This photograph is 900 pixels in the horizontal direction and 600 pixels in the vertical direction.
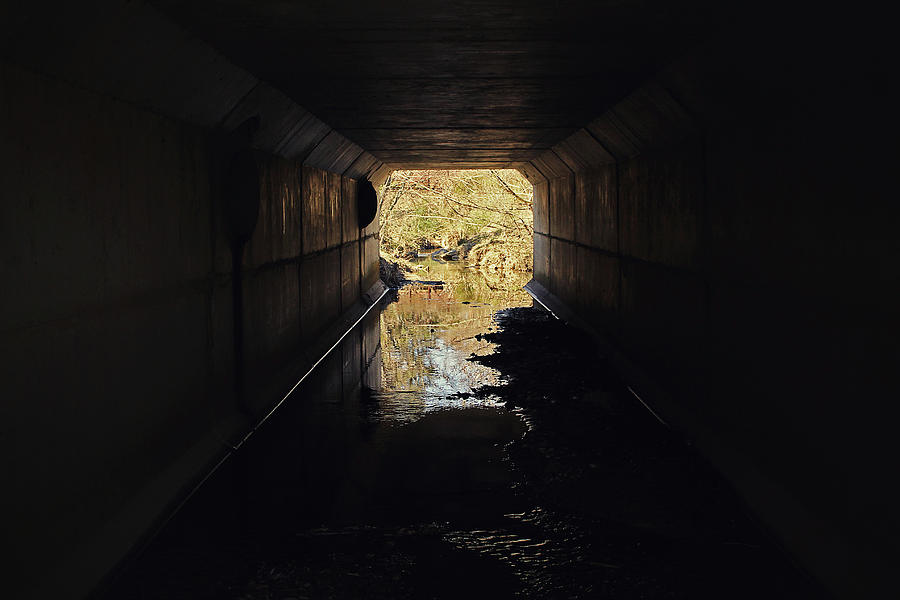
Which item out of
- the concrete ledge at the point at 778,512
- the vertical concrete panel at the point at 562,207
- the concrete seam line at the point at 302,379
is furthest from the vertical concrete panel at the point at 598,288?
the concrete seam line at the point at 302,379

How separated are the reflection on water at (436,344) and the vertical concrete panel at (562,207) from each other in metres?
1.97

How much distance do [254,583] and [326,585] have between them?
393 mm

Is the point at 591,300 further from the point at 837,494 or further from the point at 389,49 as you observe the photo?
the point at 837,494

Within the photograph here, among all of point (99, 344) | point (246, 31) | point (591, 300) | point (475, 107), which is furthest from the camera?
point (591, 300)

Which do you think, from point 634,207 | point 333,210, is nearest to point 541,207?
point 333,210

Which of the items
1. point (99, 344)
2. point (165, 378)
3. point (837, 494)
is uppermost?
point (99, 344)

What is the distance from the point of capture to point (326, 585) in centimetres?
447

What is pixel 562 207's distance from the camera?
1709cm

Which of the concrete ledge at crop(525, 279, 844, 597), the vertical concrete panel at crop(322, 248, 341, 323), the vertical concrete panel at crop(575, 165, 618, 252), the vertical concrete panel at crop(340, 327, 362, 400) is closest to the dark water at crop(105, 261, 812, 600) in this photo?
the concrete ledge at crop(525, 279, 844, 597)

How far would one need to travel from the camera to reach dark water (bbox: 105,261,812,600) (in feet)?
14.8

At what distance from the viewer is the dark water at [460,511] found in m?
4.52

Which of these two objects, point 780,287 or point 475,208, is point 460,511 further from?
point 475,208

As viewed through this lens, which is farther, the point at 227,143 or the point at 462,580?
the point at 227,143

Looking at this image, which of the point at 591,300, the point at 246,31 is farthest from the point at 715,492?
the point at 591,300
